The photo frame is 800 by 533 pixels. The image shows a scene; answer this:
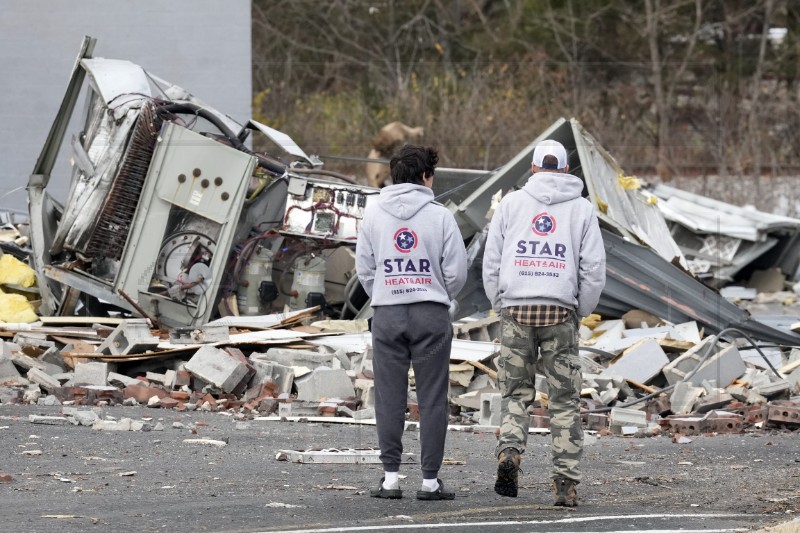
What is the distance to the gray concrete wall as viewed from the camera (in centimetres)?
1911

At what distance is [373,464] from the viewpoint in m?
7.42

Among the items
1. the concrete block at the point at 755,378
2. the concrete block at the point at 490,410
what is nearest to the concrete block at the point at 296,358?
the concrete block at the point at 490,410

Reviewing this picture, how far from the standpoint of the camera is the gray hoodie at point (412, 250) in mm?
6242

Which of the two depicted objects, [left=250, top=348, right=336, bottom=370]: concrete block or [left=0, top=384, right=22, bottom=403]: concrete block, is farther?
[left=250, top=348, right=336, bottom=370]: concrete block

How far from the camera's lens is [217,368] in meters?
10.2

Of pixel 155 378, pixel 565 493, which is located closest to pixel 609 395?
pixel 155 378

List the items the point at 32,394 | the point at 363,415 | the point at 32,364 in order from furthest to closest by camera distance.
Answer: the point at 32,364, the point at 32,394, the point at 363,415

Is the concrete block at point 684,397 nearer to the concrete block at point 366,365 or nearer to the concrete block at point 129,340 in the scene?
the concrete block at point 366,365

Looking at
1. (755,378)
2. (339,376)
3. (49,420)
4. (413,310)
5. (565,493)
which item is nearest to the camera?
(565,493)

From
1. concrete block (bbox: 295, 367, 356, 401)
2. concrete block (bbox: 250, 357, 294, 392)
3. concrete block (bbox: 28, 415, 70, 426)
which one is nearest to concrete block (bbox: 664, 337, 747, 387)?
concrete block (bbox: 295, 367, 356, 401)

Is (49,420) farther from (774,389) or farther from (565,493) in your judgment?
(774,389)

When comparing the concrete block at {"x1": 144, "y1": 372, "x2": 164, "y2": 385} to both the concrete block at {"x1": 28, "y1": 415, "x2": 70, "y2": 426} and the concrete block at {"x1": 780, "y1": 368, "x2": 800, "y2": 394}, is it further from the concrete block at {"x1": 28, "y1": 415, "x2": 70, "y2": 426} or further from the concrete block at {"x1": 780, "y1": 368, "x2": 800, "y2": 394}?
the concrete block at {"x1": 780, "y1": 368, "x2": 800, "y2": 394}

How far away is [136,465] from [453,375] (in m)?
3.75

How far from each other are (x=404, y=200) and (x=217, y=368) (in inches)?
171
